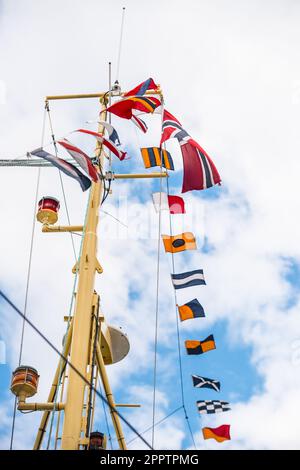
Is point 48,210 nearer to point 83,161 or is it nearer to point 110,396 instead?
point 83,161

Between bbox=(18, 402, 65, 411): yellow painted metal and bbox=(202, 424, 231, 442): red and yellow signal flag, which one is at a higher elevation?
bbox=(202, 424, 231, 442): red and yellow signal flag

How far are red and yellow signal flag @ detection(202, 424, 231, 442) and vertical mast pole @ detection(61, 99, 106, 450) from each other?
113 inches

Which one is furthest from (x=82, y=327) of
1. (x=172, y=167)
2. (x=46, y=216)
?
(x=172, y=167)

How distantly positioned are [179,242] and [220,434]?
3827mm

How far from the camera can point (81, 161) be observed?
12148 millimetres

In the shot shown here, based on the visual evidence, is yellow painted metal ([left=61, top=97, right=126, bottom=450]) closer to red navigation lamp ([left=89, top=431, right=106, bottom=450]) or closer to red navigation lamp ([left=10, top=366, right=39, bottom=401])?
red navigation lamp ([left=89, top=431, right=106, bottom=450])

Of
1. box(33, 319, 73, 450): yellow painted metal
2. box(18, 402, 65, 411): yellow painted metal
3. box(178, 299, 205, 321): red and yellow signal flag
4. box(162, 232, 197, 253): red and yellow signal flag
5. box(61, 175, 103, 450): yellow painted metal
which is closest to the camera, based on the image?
box(61, 175, 103, 450): yellow painted metal

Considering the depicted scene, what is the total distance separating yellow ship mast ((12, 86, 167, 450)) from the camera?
10203 mm

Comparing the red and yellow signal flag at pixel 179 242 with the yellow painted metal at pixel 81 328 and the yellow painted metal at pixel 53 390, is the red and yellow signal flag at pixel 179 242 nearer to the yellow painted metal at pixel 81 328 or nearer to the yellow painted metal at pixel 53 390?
the yellow painted metal at pixel 81 328

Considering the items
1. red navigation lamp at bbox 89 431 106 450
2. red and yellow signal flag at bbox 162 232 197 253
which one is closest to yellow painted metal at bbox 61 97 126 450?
red navigation lamp at bbox 89 431 106 450

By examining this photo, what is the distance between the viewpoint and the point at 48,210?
1312 centimetres
